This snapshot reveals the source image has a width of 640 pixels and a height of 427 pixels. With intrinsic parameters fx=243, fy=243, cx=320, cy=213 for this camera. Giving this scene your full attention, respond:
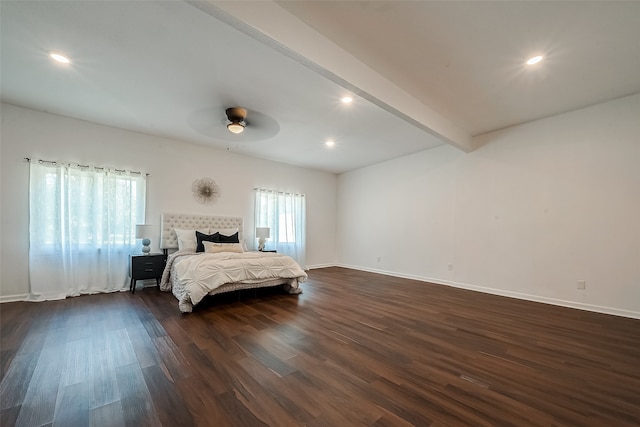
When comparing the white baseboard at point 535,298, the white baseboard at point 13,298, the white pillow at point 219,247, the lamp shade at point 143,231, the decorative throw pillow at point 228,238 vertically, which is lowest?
the white baseboard at point 535,298

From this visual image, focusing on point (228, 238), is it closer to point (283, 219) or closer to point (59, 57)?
point (283, 219)

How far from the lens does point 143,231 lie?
3.96 m

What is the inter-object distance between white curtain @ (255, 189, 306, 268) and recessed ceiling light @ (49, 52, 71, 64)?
358 centimetres

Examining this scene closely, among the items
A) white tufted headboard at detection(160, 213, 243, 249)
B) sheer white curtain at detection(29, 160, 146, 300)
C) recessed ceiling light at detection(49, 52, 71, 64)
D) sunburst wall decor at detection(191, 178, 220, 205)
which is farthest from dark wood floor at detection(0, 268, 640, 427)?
recessed ceiling light at detection(49, 52, 71, 64)

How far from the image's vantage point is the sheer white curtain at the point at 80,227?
11.5 ft

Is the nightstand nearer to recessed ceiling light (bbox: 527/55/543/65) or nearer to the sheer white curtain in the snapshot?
the sheer white curtain

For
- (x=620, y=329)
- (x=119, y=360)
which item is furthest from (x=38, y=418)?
(x=620, y=329)

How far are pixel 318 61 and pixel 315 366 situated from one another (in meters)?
2.49

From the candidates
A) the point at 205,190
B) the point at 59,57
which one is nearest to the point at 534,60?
the point at 59,57

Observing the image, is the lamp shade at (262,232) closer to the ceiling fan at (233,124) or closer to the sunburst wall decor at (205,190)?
the sunburst wall decor at (205,190)

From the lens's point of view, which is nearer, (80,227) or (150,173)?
(80,227)

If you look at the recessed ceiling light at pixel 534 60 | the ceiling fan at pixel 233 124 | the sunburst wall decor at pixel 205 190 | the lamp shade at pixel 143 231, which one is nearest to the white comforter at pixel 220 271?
the lamp shade at pixel 143 231

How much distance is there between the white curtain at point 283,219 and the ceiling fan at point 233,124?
170cm

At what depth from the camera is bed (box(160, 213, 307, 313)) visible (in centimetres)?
310
